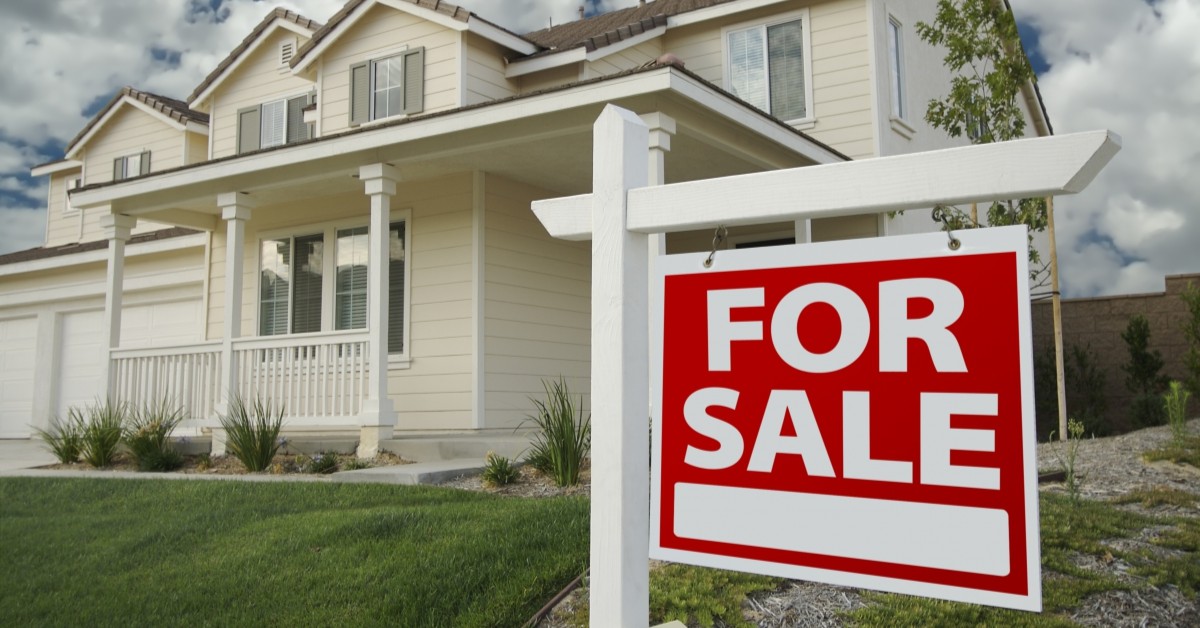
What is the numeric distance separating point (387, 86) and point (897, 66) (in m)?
6.94

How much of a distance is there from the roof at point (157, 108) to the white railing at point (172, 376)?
7035 millimetres

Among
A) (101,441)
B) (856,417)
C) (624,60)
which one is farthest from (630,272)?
(624,60)

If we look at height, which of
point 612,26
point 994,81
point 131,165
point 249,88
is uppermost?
point 612,26

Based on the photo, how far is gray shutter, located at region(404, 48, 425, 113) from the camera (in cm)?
1181

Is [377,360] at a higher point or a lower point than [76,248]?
lower

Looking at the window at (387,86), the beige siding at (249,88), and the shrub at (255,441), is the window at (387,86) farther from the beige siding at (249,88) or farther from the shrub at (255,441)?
the shrub at (255,441)

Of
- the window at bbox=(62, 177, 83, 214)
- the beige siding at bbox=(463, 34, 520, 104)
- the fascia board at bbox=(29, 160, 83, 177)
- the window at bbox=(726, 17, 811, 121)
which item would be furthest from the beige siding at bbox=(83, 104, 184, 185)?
the window at bbox=(726, 17, 811, 121)

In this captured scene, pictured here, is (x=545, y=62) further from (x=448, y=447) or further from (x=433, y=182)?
(x=448, y=447)

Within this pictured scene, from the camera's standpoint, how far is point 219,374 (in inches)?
418

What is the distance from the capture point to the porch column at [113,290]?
36.9 ft

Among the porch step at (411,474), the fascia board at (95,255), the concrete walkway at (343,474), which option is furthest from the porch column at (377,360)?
the fascia board at (95,255)

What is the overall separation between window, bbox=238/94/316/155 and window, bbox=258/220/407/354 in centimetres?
271

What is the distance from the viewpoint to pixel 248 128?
15008 mm

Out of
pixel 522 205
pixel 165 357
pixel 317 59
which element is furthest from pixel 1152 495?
pixel 317 59
